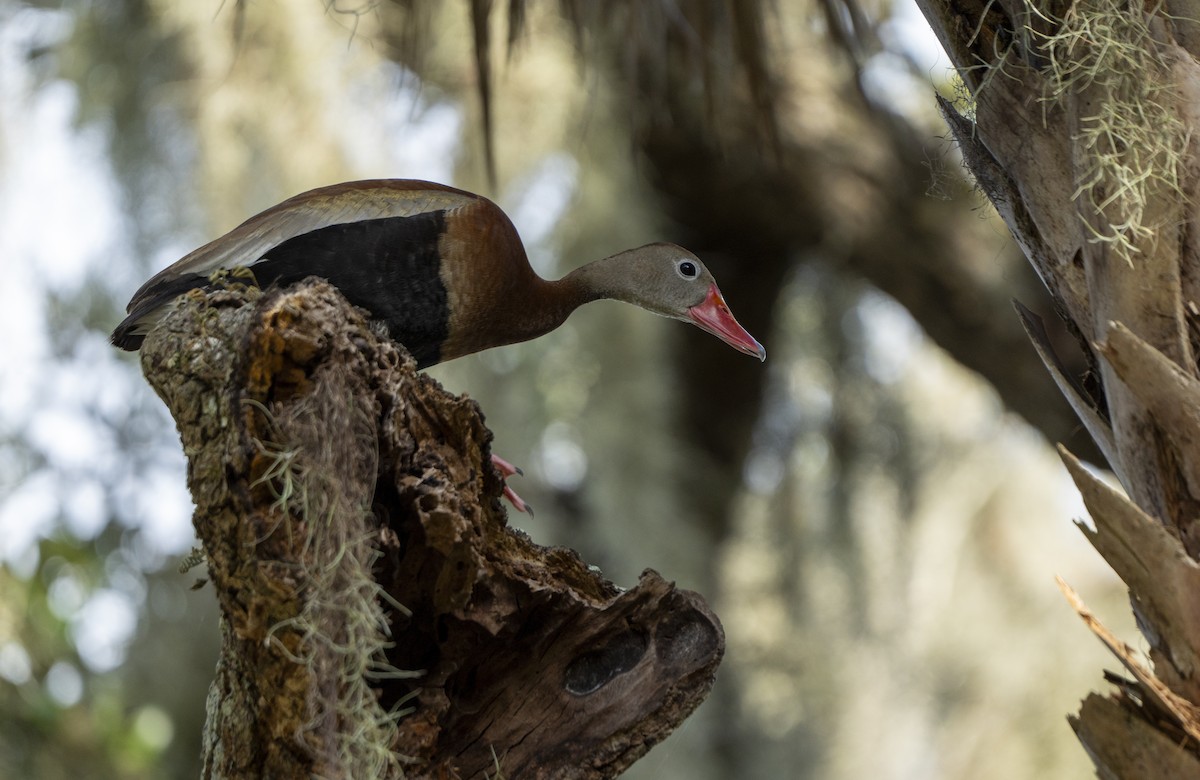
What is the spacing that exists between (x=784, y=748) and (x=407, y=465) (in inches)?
148

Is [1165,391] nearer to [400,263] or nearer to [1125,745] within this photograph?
[1125,745]

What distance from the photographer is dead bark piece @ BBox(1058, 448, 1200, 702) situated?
3.86 feet

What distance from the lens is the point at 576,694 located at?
156 cm

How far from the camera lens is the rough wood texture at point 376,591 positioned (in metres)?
1.26

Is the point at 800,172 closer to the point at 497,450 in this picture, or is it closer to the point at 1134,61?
the point at 497,450

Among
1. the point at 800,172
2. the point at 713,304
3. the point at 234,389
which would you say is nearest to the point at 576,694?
the point at 234,389

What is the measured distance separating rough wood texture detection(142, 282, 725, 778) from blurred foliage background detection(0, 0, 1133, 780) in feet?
6.34

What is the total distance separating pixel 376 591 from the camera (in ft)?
4.14

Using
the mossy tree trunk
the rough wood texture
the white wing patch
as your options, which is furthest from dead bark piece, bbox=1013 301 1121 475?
the white wing patch

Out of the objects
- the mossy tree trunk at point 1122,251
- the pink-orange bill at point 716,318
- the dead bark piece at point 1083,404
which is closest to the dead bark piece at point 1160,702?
the mossy tree trunk at point 1122,251

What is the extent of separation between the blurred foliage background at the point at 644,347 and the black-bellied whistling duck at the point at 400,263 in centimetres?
120

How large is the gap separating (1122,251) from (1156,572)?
361 mm

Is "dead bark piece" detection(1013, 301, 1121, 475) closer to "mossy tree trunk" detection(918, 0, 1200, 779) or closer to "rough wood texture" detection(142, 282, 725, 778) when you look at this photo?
"mossy tree trunk" detection(918, 0, 1200, 779)

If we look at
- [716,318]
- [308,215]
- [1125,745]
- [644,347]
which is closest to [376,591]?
[1125,745]
